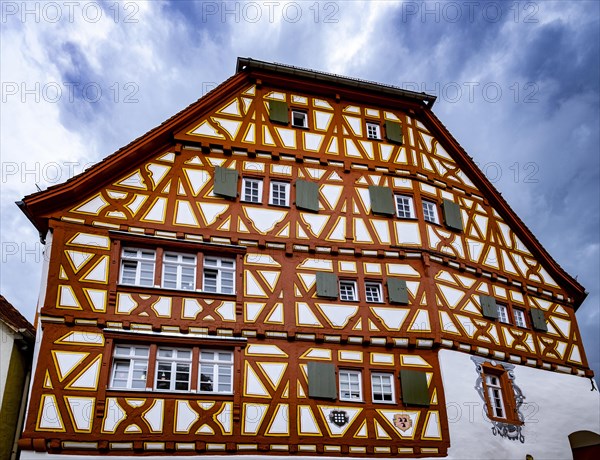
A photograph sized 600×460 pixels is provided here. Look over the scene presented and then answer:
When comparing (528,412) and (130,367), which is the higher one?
(130,367)

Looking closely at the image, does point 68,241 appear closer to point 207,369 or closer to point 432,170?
point 207,369

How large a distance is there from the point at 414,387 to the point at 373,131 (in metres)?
9.19

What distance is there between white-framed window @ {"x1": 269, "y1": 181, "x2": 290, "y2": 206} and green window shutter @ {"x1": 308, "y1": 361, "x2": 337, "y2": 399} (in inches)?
203

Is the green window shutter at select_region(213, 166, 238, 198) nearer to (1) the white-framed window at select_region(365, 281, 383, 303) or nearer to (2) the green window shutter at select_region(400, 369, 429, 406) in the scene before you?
(1) the white-framed window at select_region(365, 281, 383, 303)

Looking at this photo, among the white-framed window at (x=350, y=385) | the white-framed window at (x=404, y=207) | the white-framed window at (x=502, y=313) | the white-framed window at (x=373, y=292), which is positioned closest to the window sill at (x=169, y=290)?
the white-framed window at (x=350, y=385)

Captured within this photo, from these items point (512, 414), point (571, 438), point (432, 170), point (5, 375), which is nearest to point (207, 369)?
point (5, 375)

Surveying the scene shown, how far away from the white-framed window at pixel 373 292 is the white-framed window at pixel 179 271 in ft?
16.9

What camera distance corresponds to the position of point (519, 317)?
77.4ft

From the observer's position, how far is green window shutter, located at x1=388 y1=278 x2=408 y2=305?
67.7 ft

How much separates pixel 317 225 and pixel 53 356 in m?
8.44

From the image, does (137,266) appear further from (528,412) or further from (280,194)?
(528,412)

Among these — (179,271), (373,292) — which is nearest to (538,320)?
(373,292)

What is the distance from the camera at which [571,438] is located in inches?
915

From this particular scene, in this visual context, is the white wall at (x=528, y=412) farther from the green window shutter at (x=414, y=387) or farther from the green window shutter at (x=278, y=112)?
the green window shutter at (x=278, y=112)
